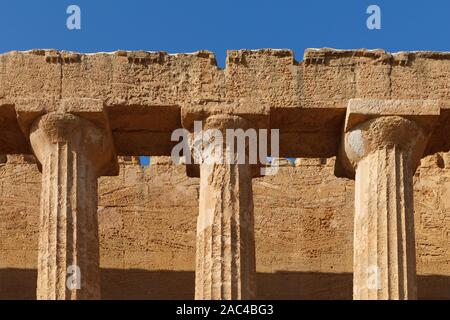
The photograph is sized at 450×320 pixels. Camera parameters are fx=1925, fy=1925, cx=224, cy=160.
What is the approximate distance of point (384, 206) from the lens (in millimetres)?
26953

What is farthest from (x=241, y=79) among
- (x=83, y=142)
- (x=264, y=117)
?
(x=83, y=142)

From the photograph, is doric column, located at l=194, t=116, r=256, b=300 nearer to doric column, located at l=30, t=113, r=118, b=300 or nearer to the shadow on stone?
doric column, located at l=30, t=113, r=118, b=300

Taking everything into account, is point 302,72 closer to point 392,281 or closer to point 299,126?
point 299,126

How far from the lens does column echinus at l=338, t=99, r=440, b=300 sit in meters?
26.5

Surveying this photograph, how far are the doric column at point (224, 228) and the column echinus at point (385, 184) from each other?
1533 millimetres

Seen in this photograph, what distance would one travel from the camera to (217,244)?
26.5 m

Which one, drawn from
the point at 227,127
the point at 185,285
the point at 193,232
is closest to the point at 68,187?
the point at 227,127

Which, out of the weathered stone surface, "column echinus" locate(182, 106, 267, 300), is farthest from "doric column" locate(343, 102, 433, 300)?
the weathered stone surface

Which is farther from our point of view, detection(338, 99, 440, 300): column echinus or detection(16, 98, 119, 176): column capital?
detection(16, 98, 119, 176): column capital

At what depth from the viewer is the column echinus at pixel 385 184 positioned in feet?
86.9

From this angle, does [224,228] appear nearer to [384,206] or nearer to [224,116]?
[224,116]

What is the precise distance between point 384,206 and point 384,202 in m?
0.06

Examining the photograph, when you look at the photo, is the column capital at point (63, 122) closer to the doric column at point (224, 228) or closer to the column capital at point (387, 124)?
the doric column at point (224, 228)

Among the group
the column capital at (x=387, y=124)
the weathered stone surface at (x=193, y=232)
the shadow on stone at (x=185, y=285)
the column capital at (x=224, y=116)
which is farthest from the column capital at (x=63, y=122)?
the weathered stone surface at (x=193, y=232)
